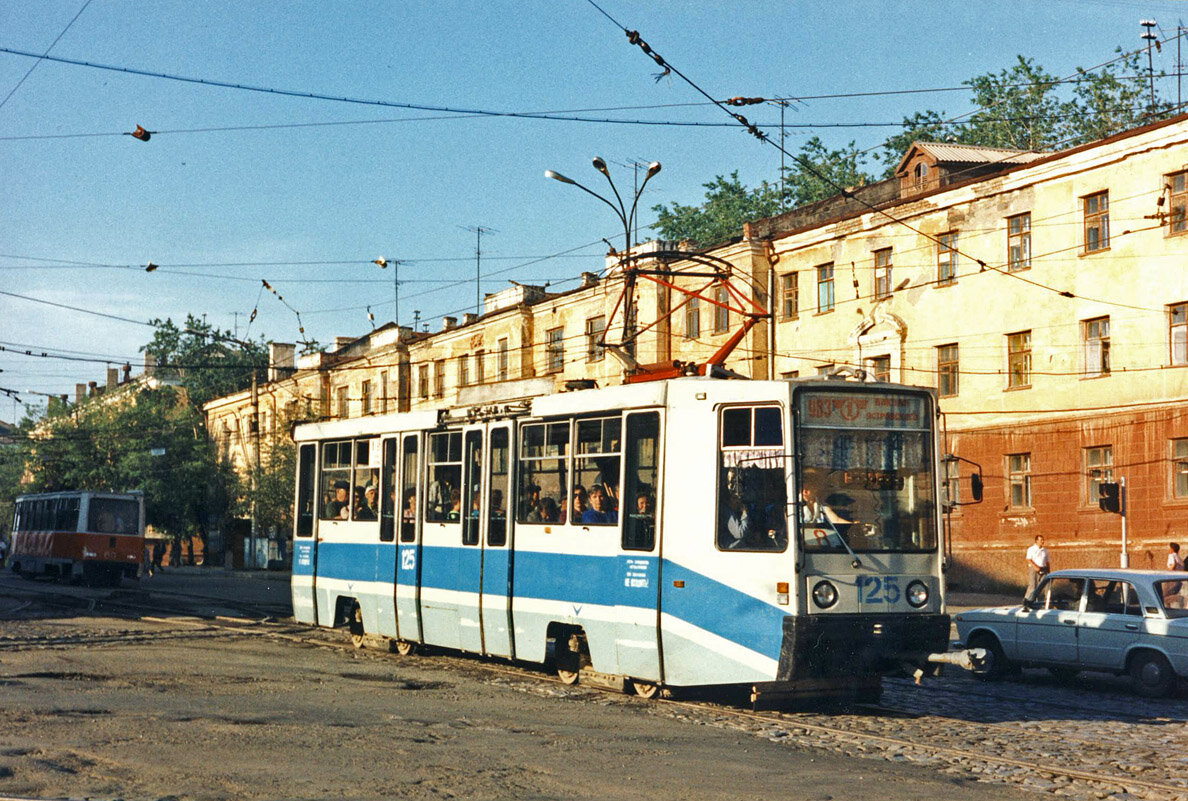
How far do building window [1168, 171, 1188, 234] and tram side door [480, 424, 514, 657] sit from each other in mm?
20829

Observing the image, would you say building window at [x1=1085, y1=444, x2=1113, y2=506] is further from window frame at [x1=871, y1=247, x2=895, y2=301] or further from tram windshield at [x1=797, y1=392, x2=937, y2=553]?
tram windshield at [x1=797, y1=392, x2=937, y2=553]

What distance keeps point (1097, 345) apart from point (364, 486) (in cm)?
2055

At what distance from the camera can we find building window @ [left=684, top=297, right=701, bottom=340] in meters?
44.3

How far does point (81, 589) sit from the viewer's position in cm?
3772

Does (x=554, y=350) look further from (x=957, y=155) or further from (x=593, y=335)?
(x=957, y=155)

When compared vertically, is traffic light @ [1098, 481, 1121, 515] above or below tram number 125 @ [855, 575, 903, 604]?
above

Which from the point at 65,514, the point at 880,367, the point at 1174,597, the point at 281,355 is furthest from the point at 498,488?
the point at 281,355

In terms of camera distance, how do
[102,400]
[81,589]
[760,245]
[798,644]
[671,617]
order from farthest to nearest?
[102,400]
[760,245]
[81,589]
[671,617]
[798,644]

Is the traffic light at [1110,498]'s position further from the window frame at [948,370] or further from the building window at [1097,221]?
the window frame at [948,370]

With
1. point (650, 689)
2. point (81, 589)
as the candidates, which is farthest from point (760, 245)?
point (650, 689)

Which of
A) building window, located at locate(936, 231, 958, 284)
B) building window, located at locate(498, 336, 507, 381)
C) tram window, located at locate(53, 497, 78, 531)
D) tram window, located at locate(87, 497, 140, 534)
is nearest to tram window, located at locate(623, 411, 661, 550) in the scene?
building window, located at locate(936, 231, 958, 284)

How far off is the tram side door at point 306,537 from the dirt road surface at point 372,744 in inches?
152

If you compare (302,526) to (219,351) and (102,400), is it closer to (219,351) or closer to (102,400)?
(102,400)

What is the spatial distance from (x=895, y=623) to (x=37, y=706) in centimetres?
748
